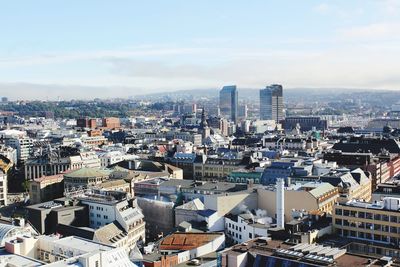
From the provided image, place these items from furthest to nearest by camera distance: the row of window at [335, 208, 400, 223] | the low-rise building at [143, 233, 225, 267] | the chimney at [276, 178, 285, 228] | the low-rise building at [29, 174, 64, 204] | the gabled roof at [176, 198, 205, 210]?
the low-rise building at [29, 174, 64, 204], the gabled roof at [176, 198, 205, 210], the chimney at [276, 178, 285, 228], the low-rise building at [143, 233, 225, 267], the row of window at [335, 208, 400, 223]

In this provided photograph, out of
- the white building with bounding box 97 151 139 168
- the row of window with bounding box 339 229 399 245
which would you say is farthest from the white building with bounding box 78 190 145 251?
the white building with bounding box 97 151 139 168

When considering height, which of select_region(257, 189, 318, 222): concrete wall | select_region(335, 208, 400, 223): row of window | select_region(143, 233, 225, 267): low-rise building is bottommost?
select_region(143, 233, 225, 267): low-rise building

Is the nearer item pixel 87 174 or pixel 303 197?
pixel 303 197

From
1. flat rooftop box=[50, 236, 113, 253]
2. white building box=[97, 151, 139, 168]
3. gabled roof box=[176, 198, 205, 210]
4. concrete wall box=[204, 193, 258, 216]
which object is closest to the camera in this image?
flat rooftop box=[50, 236, 113, 253]

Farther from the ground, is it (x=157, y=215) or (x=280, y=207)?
(x=280, y=207)

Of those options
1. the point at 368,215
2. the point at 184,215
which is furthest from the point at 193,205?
the point at 368,215

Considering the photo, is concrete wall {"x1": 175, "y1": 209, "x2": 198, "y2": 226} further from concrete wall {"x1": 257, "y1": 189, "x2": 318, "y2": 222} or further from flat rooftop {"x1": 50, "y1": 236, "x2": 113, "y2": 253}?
flat rooftop {"x1": 50, "y1": 236, "x2": 113, "y2": 253}

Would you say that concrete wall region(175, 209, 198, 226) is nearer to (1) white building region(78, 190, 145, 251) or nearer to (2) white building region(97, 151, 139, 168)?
(1) white building region(78, 190, 145, 251)

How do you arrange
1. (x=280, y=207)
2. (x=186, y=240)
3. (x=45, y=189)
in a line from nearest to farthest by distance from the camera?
(x=186, y=240)
(x=280, y=207)
(x=45, y=189)

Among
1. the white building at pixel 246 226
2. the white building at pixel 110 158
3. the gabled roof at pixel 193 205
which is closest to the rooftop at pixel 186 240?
the white building at pixel 246 226

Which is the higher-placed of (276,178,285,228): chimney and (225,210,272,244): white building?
(276,178,285,228): chimney

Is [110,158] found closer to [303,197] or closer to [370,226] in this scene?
[303,197]

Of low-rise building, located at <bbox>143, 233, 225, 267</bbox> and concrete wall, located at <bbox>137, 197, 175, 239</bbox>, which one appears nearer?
low-rise building, located at <bbox>143, 233, 225, 267</bbox>
